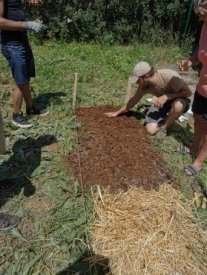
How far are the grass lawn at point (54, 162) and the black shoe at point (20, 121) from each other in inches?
3.1

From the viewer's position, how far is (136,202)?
149 inches

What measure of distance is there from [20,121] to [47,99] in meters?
1.04

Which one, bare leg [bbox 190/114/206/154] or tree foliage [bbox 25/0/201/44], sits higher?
tree foliage [bbox 25/0/201/44]

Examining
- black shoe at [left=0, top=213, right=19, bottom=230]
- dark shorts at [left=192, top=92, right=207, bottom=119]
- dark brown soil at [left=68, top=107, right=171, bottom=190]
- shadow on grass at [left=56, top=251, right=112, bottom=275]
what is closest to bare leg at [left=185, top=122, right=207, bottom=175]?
dark shorts at [left=192, top=92, right=207, bottom=119]

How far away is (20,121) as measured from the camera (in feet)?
16.8

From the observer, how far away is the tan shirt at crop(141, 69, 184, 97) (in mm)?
4797

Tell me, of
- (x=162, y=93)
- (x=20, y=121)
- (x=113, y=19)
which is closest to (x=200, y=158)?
(x=162, y=93)

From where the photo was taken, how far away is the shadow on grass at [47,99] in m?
5.89

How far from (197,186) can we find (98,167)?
3.93ft

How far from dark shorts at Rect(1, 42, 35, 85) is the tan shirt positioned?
169 centimetres

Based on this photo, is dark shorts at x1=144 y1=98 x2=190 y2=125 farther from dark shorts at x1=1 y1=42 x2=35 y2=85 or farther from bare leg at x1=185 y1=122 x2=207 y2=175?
dark shorts at x1=1 y1=42 x2=35 y2=85

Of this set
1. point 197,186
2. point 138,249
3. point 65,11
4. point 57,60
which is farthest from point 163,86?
point 65,11

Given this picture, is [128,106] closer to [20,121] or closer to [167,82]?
[167,82]

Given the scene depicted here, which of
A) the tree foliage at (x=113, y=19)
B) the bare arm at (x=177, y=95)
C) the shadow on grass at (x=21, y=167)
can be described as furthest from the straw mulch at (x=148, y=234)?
the tree foliage at (x=113, y=19)
